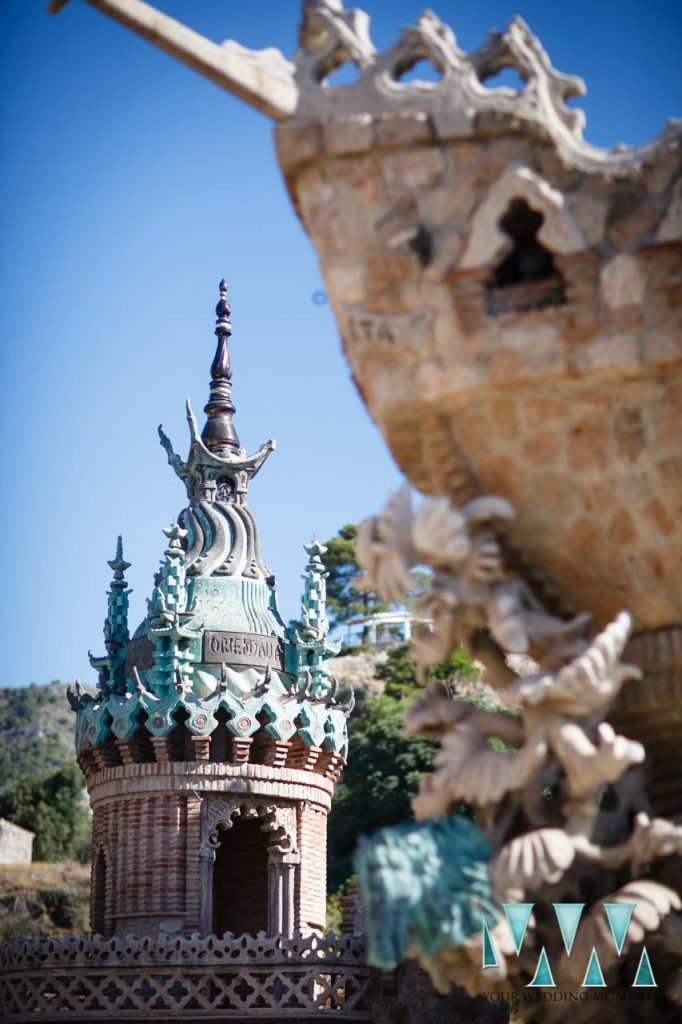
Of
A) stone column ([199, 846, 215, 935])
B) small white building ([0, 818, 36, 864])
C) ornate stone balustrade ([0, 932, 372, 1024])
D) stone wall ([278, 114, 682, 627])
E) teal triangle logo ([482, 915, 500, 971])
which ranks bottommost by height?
teal triangle logo ([482, 915, 500, 971])

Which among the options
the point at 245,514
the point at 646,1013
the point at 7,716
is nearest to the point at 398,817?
the point at 245,514

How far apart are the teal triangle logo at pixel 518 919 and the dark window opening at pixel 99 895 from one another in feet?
46.3

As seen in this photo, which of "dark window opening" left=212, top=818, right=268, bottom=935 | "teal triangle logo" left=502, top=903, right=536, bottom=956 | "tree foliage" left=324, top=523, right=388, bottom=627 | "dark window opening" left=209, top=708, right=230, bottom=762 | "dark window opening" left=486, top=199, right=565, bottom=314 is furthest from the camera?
"tree foliage" left=324, top=523, right=388, bottom=627

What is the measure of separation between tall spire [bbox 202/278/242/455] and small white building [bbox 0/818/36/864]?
23989 millimetres

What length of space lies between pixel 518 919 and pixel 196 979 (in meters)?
12.0

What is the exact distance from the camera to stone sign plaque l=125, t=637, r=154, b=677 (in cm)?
2386

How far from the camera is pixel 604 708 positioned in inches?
389

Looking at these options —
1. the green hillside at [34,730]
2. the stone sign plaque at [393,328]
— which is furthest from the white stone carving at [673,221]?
the green hillside at [34,730]

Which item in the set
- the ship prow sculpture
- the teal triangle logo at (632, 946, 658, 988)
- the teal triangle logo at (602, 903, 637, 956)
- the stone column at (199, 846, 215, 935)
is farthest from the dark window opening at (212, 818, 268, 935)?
the teal triangle logo at (602, 903, 637, 956)

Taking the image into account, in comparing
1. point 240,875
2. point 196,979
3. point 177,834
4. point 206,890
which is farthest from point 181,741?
point 196,979

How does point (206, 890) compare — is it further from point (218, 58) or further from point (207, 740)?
point (218, 58)

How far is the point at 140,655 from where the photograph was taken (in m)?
24.1

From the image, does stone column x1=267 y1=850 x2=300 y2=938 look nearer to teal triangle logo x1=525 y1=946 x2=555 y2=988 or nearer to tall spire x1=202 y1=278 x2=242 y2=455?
tall spire x1=202 y1=278 x2=242 y2=455

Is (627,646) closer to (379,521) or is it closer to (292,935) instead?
(379,521)
